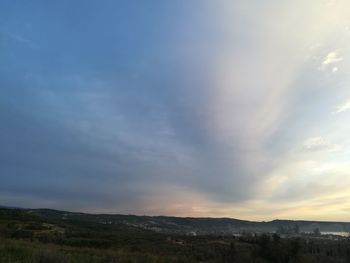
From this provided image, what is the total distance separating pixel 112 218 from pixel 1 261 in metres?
170

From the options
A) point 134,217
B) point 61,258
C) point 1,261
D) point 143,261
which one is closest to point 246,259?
point 143,261

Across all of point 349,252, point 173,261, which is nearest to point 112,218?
point 349,252

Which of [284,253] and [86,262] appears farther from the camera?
[284,253]

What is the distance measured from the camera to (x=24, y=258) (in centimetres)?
1573

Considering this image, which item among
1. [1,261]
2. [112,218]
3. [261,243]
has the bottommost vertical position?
[1,261]

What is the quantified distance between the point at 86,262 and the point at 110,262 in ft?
5.33

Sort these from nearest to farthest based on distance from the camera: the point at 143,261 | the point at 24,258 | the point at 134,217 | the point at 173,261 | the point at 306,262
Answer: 1. the point at 24,258
2. the point at 143,261
3. the point at 173,261
4. the point at 306,262
5. the point at 134,217

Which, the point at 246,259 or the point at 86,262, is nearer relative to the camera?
the point at 86,262

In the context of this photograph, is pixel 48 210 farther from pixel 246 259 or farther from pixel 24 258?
pixel 24 258

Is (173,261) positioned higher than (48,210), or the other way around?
(48,210)

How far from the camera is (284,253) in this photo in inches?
1304

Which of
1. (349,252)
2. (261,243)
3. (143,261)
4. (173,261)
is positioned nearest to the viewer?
(143,261)

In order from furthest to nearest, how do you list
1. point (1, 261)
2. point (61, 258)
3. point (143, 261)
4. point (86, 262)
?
1. point (143, 261)
2. point (86, 262)
3. point (61, 258)
4. point (1, 261)

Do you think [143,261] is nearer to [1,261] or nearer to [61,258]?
[61,258]
